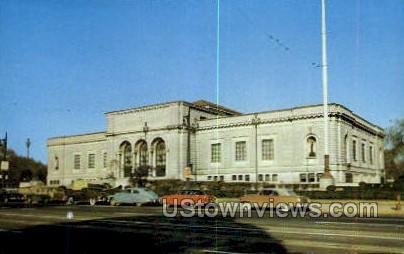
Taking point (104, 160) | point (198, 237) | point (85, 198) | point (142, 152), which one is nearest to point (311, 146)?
point (142, 152)

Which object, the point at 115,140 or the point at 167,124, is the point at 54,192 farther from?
the point at 115,140

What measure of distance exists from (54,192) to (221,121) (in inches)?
1301

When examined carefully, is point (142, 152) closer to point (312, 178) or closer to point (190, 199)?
point (312, 178)

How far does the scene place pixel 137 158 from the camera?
8275 centimetres

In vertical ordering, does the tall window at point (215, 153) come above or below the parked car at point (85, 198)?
above

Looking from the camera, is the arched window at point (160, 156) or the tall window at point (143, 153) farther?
the tall window at point (143, 153)

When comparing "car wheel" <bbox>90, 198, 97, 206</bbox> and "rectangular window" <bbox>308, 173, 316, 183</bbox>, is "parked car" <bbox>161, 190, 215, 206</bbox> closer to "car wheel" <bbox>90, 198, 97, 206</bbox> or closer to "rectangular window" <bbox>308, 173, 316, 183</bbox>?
"car wheel" <bbox>90, 198, 97, 206</bbox>

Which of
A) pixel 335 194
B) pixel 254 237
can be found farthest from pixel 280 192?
pixel 254 237

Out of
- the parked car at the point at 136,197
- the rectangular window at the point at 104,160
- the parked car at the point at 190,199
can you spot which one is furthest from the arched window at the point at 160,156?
the parked car at the point at 190,199

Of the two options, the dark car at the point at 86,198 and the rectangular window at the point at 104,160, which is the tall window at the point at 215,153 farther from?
the dark car at the point at 86,198

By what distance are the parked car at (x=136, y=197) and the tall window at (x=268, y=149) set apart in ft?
105

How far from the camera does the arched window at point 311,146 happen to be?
67.0 meters

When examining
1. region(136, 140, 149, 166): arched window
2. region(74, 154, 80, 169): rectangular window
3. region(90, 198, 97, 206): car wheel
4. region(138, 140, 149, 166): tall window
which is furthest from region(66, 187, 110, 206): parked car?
region(74, 154, 80, 169): rectangular window

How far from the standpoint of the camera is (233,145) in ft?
243
